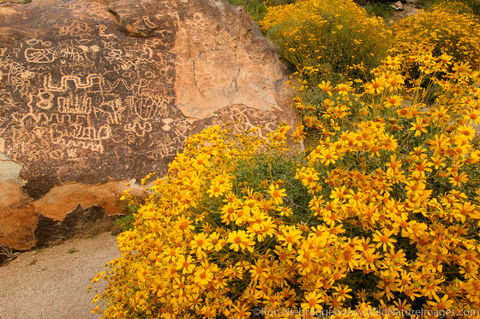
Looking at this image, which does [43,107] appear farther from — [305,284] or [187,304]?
[305,284]

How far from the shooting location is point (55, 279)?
3.21 meters

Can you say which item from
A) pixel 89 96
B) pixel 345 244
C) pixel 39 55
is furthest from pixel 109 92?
pixel 345 244

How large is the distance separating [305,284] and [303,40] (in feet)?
16.6

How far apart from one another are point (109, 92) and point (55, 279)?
2.24 metres

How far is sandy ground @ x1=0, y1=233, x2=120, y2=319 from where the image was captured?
286 centimetres

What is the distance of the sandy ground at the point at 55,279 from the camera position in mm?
2857

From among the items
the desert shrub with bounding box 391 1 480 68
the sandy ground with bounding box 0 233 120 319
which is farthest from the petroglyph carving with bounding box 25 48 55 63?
the desert shrub with bounding box 391 1 480 68

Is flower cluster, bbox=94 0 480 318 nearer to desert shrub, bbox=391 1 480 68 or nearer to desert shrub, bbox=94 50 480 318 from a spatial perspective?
desert shrub, bbox=94 50 480 318

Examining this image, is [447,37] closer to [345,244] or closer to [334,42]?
[334,42]

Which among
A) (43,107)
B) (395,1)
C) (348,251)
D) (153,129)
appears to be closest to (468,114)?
(348,251)

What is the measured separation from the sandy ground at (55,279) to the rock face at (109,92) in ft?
0.93

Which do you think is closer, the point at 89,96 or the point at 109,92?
the point at 89,96


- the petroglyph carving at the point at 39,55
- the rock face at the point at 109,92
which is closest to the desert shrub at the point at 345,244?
the rock face at the point at 109,92

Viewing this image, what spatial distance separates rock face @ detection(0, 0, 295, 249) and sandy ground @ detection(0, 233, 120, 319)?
282 mm
